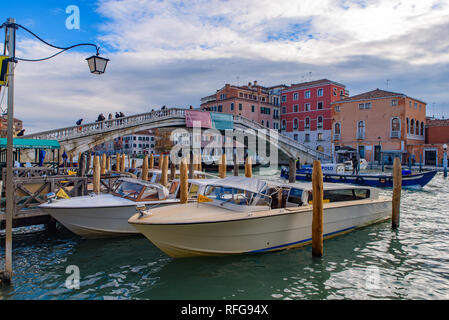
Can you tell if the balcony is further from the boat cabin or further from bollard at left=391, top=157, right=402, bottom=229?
the boat cabin

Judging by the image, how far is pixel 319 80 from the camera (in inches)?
1651

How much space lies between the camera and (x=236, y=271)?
5977 mm

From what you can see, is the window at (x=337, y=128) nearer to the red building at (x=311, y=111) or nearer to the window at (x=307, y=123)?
the red building at (x=311, y=111)

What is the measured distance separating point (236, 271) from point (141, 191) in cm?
351

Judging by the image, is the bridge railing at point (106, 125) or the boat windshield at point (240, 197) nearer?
the boat windshield at point (240, 197)

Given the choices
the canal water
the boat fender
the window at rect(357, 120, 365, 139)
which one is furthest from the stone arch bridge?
the boat fender

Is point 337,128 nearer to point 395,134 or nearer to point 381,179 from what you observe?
point 395,134

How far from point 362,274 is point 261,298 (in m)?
2.19

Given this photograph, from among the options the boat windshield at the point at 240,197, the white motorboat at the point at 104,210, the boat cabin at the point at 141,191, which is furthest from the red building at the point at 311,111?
the boat windshield at the point at 240,197

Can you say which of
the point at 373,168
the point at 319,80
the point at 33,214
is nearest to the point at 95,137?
the point at 33,214

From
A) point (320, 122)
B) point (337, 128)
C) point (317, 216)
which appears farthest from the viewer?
point (320, 122)

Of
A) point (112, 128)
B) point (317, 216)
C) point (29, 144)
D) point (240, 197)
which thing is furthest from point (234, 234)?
point (112, 128)

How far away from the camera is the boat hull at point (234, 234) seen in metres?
5.94
